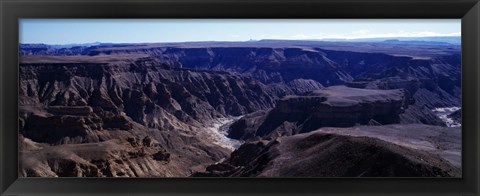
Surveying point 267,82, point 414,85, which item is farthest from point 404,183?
point 267,82

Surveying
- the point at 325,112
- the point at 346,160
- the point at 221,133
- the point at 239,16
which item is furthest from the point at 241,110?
the point at 239,16

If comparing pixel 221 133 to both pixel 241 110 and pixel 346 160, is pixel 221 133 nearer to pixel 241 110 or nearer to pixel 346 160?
pixel 241 110

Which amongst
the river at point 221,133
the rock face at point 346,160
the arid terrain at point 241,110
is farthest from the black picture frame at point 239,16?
the river at point 221,133

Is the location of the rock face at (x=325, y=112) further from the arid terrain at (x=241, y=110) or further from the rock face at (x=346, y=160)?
the rock face at (x=346, y=160)

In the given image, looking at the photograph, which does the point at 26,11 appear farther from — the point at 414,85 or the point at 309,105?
the point at 414,85

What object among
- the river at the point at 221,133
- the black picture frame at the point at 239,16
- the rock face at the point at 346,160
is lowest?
the river at the point at 221,133

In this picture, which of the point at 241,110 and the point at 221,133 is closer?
the point at 221,133

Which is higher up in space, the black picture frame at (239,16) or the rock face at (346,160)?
the black picture frame at (239,16)
